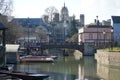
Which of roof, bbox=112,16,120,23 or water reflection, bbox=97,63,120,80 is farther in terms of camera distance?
roof, bbox=112,16,120,23

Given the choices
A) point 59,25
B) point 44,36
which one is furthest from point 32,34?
point 59,25

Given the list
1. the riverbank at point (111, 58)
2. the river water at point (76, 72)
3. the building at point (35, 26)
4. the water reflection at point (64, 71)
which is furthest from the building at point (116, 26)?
the river water at point (76, 72)

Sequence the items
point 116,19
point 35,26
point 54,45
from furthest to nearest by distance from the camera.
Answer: point 35,26 → point 116,19 → point 54,45

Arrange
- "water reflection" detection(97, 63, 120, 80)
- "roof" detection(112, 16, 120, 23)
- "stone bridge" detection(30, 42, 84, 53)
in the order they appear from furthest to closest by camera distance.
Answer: "roof" detection(112, 16, 120, 23)
"stone bridge" detection(30, 42, 84, 53)
"water reflection" detection(97, 63, 120, 80)

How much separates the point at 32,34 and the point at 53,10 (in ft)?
35.5

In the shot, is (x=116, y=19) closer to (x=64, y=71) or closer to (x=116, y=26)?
(x=116, y=26)

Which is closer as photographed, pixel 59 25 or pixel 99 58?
pixel 99 58

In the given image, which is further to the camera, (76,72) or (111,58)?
(111,58)

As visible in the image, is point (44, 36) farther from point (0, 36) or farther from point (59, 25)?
point (0, 36)

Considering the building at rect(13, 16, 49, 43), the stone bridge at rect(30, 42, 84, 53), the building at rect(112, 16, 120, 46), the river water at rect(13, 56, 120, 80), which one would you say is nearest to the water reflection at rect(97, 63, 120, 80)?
the river water at rect(13, 56, 120, 80)

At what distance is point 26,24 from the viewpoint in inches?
5192

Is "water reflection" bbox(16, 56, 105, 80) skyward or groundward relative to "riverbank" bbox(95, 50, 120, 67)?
groundward

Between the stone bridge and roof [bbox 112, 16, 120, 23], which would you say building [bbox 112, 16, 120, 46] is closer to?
roof [bbox 112, 16, 120, 23]

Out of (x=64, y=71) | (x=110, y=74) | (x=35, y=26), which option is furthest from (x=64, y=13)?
(x=110, y=74)
